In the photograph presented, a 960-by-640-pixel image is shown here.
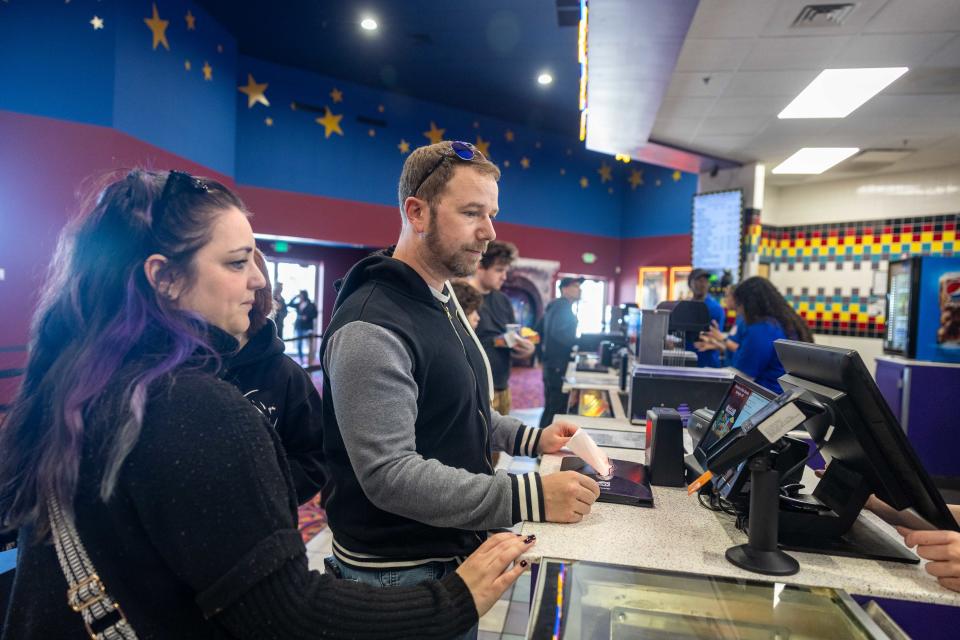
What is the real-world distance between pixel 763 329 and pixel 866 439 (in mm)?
2580

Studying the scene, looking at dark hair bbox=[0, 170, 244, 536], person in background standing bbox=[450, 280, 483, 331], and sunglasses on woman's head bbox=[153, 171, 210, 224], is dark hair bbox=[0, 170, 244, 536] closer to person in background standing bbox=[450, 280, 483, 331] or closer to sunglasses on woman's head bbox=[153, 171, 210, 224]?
sunglasses on woman's head bbox=[153, 171, 210, 224]

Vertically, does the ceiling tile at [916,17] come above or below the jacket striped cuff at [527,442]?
above

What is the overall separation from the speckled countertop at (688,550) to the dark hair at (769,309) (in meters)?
2.39

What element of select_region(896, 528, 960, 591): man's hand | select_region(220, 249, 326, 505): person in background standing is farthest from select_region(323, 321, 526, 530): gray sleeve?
select_region(896, 528, 960, 591): man's hand

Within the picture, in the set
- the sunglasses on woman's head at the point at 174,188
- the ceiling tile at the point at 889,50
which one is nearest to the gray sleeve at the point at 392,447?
the sunglasses on woman's head at the point at 174,188

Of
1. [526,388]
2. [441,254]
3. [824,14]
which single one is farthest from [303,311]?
[441,254]

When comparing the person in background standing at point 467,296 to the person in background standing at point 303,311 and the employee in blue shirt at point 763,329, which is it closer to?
the employee in blue shirt at point 763,329

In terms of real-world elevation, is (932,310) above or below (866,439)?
above

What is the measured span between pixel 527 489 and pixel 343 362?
1.56 feet

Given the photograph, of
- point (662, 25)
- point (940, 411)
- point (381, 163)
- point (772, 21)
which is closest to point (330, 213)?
point (381, 163)

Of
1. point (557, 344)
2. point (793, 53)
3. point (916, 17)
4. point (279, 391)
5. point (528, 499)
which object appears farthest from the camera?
point (557, 344)

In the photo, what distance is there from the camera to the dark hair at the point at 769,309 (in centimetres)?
363

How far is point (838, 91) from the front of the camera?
461 centimetres

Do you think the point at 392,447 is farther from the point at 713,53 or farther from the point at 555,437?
the point at 713,53
